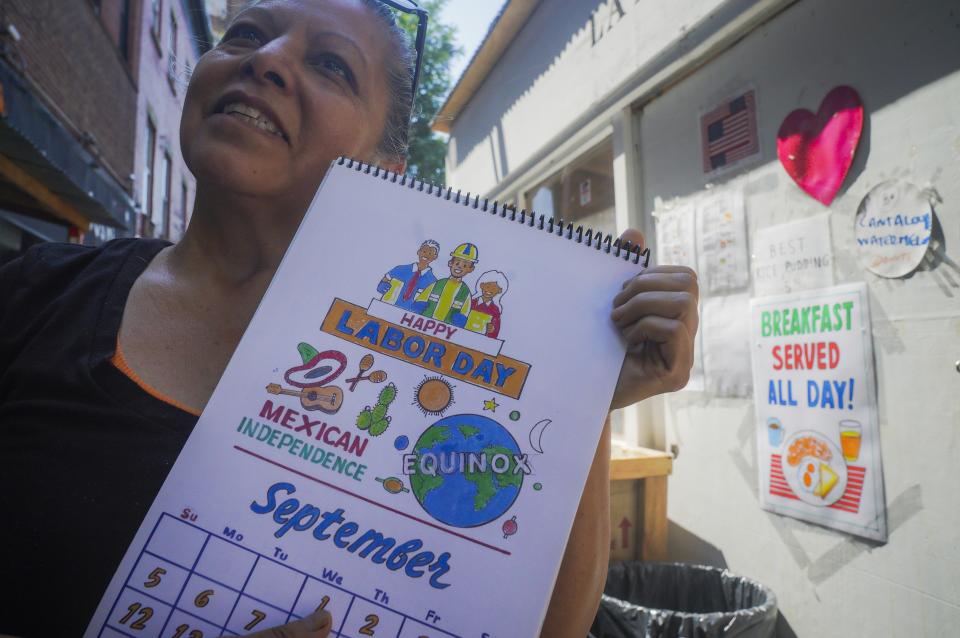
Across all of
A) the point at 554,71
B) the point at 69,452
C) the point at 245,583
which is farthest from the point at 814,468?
the point at 554,71

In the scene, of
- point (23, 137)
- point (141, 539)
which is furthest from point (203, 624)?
point (23, 137)

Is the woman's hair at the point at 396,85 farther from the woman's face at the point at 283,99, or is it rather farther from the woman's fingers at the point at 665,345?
the woman's fingers at the point at 665,345

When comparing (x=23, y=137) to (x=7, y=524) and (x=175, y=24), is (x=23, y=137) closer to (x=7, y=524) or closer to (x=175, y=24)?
(x=7, y=524)

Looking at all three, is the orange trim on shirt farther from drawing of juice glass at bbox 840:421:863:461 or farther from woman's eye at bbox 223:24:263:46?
drawing of juice glass at bbox 840:421:863:461

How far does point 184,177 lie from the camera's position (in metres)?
13.4

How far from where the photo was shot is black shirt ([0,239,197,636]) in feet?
2.06

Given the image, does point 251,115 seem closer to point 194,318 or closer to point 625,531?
point 194,318

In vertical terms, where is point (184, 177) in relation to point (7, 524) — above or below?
above

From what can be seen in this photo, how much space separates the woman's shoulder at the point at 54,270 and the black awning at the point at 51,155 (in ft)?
13.2

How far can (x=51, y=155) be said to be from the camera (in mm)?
4559

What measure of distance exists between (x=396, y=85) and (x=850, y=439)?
60.5 inches

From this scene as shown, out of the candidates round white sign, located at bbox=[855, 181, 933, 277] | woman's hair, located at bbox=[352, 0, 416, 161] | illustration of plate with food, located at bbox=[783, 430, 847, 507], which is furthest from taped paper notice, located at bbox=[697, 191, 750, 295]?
woman's hair, located at bbox=[352, 0, 416, 161]

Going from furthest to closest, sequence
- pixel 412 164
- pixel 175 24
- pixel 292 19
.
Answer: pixel 175 24, pixel 412 164, pixel 292 19

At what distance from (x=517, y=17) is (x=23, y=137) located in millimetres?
3691
